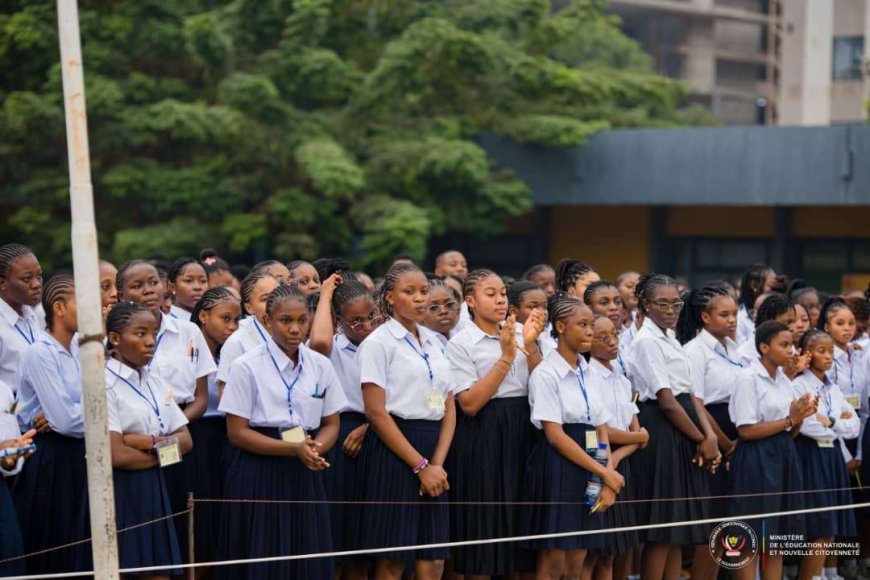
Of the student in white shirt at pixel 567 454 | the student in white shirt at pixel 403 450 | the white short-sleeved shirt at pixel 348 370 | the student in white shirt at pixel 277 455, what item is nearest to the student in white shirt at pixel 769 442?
the student in white shirt at pixel 567 454

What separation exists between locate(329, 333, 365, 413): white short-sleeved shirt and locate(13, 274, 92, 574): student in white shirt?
1.27 meters

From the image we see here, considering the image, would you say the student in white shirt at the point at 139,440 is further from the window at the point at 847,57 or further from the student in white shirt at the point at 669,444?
the window at the point at 847,57

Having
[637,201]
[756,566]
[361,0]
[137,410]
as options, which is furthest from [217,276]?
[637,201]

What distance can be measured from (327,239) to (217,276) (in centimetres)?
887

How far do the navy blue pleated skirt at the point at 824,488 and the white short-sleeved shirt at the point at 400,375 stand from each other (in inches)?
98.2

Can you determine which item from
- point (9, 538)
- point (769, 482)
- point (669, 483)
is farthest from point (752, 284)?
point (9, 538)

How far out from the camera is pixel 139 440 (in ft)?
16.6

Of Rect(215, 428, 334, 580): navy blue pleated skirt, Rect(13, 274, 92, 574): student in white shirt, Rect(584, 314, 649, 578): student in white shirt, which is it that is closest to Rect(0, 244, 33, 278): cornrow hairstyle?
Rect(13, 274, 92, 574): student in white shirt

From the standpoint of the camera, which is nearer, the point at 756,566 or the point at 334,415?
the point at 334,415

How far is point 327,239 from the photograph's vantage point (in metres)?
16.8

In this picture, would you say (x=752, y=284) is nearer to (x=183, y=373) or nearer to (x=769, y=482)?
(x=769, y=482)

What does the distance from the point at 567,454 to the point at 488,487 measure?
474mm

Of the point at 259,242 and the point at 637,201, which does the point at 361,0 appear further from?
the point at 637,201

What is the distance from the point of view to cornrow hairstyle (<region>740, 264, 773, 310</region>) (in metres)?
8.88
